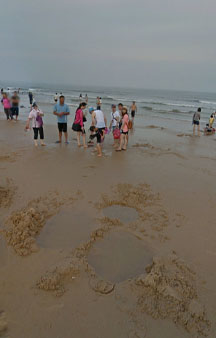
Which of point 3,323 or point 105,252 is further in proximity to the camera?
point 105,252

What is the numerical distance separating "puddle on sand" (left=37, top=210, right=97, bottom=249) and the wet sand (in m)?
0.01

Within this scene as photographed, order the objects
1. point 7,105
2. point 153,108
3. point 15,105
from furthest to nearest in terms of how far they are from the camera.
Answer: point 153,108 < point 15,105 < point 7,105

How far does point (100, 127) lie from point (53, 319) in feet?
17.4

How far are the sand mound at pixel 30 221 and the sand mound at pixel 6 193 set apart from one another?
1.26ft

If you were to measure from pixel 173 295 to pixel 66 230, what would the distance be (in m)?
1.63

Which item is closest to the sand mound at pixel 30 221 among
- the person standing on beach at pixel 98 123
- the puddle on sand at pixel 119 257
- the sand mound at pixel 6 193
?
the sand mound at pixel 6 193

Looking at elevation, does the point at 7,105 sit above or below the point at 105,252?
above

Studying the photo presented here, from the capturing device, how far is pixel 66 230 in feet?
9.58

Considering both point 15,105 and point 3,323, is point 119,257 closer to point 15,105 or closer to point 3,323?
point 3,323

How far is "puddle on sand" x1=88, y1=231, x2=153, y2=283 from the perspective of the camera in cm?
227

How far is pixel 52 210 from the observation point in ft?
11.1

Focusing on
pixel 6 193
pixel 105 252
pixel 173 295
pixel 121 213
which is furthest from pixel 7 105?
pixel 173 295

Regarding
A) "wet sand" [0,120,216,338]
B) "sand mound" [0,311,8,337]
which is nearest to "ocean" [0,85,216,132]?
"wet sand" [0,120,216,338]

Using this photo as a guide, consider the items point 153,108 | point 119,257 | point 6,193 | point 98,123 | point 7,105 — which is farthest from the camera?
point 153,108
